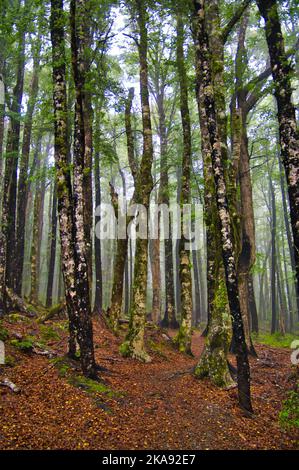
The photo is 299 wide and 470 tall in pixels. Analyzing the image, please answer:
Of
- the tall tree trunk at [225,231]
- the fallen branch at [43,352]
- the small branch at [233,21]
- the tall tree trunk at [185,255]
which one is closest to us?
the tall tree trunk at [225,231]

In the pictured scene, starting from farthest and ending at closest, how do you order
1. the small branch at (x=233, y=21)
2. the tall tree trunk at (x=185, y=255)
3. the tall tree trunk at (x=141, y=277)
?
the tall tree trunk at (x=185, y=255)
the tall tree trunk at (x=141, y=277)
the small branch at (x=233, y=21)

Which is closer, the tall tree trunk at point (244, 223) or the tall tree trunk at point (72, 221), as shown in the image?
the tall tree trunk at point (72, 221)

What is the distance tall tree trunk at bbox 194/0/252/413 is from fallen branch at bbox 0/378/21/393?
15.2ft

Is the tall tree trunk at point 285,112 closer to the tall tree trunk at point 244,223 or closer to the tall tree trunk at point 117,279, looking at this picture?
the tall tree trunk at point 244,223

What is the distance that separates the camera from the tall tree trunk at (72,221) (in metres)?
8.09

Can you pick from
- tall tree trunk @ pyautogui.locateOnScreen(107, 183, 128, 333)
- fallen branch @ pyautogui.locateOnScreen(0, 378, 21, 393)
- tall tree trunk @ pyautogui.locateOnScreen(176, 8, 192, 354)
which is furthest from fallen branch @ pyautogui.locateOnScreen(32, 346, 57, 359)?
tall tree trunk @ pyautogui.locateOnScreen(176, 8, 192, 354)

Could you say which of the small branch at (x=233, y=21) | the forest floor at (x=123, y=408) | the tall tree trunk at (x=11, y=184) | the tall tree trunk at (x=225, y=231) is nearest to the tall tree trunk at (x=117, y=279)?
the forest floor at (x=123, y=408)

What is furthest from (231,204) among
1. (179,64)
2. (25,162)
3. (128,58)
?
(128,58)

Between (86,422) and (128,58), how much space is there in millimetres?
23190

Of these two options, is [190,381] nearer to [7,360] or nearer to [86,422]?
[86,422]

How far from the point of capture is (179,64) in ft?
45.0

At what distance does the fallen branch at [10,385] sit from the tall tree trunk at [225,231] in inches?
182

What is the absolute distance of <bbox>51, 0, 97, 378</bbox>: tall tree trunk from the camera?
8.09 metres

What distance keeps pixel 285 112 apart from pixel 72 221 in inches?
218
